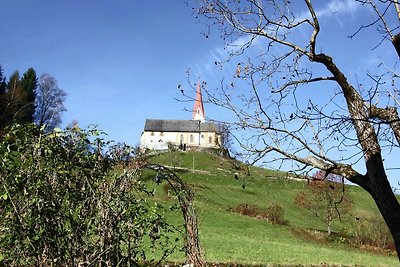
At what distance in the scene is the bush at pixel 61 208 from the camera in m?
4.41

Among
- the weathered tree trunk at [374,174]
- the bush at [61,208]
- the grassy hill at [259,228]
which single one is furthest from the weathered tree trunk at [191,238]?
the weathered tree trunk at [374,174]

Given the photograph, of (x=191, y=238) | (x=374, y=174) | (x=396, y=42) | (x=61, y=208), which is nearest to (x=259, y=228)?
(x=374, y=174)

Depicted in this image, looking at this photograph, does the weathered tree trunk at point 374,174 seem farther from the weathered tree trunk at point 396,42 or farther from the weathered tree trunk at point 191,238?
the weathered tree trunk at point 191,238

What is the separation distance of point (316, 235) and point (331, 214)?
2.63 meters

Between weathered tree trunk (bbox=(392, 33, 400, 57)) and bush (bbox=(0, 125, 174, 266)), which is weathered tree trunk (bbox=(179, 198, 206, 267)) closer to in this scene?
bush (bbox=(0, 125, 174, 266))

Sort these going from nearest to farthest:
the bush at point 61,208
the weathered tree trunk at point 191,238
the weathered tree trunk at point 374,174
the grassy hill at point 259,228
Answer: the bush at point 61,208 → the weathered tree trunk at point 191,238 → the weathered tree trunk at point 374,174 → the grassy hill at point 259,228

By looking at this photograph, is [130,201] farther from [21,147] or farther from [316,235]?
[316,235]

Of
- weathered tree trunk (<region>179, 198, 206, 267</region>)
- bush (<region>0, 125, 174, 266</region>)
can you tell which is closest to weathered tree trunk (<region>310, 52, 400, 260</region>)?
weathered tree trunk (<region>179, 198, 206, 267</region>)

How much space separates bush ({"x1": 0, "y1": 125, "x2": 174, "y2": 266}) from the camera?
4.41 meters

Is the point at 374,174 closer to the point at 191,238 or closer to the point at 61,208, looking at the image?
the point at 191,238

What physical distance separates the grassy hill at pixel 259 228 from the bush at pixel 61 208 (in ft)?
5.73

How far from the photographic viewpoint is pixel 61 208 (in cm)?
460

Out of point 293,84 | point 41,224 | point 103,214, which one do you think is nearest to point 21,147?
point 41,224

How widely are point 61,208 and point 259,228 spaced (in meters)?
26.8
